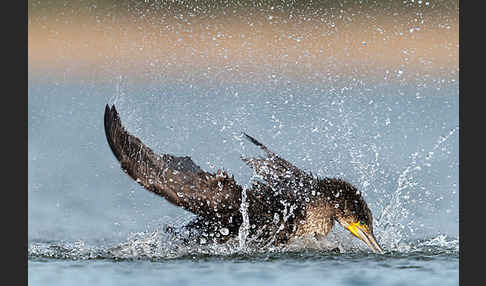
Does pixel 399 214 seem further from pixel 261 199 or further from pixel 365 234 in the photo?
pixel 261 199

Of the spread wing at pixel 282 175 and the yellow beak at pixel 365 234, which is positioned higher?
the spread wing at pixel 282 175

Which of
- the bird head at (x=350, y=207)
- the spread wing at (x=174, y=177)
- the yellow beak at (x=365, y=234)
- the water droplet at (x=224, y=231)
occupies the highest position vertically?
the spread wing at (x=174, y=177)

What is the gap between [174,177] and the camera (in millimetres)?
8195

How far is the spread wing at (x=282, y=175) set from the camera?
855 centimetres

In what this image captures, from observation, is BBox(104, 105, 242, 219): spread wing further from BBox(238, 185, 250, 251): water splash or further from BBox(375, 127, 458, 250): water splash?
BBox(375, 127, 458, 250): water splash

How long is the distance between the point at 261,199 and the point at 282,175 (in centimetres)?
34

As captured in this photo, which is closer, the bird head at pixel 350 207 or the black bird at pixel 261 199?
the black bird at pixel 261 199

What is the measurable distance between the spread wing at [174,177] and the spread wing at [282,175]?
325 millimetres

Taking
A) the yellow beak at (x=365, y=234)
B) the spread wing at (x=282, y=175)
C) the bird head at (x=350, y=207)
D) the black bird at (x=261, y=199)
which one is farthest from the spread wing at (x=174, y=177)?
the yellow beak at (x=365, y=234)

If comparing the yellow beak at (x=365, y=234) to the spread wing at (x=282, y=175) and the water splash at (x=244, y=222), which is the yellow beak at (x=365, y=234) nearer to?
the spread wing at (x=282, y=175)

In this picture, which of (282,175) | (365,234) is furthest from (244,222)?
(365,234)

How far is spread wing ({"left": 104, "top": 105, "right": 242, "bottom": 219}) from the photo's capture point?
789cm

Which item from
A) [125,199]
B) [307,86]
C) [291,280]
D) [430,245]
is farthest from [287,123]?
[291,280]

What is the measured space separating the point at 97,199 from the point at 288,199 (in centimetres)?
260
